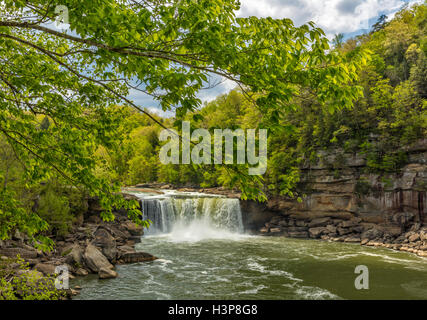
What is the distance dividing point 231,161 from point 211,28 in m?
1.42

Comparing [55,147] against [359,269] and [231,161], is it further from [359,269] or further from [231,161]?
[359,269]

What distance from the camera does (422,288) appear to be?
508 inches

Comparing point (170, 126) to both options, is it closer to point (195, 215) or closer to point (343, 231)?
point (343, 231)

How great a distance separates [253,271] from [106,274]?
6959mm

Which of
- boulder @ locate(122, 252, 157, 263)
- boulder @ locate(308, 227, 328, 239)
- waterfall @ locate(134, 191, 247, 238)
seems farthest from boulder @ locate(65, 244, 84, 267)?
boulder @ locate(308, 227, 328, 239)

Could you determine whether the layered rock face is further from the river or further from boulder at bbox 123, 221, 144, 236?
boulder at bbox 123, 221, 144, 236

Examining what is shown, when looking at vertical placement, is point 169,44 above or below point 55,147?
above

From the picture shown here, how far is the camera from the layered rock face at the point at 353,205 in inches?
864

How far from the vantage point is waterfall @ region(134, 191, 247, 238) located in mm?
25953

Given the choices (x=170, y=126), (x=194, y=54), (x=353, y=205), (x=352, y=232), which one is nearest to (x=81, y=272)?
(x=170, y=126)

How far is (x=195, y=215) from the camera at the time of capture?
26.9m

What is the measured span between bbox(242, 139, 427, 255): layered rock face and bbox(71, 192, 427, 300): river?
2331 millimetres

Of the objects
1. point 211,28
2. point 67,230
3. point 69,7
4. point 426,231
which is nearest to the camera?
point 69,7
